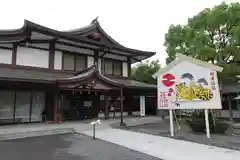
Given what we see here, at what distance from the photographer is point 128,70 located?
21109 mm

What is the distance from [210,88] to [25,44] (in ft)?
39.0

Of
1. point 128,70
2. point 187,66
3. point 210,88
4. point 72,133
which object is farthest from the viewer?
point 128,70

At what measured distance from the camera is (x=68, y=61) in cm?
1747

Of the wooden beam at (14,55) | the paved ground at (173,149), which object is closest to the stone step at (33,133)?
the paved ground at (173,149)

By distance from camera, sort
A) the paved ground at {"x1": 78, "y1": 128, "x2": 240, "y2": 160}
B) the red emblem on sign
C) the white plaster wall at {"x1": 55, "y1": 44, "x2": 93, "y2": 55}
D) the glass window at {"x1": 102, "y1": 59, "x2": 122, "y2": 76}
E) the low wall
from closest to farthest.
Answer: the paved ground at {"x1": 78, "y1": 128, "x2": 240, "y2": 160} → the red emblem on sign → the white plaster wall at {"x1": 55, "y1": 44, "x2": 93, "y2": 55} → the glass window at {"x1": 102, "y1": 59, "x2": 122, "y2": 76} → the low wall

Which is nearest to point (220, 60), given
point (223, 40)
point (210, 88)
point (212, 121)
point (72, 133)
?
point (223, 40)

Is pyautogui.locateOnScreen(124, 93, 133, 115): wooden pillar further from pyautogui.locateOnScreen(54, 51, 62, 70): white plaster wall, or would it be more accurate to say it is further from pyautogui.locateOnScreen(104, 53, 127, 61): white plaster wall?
pyautogui.locateOnScreen(54, 51, 62, 70): white plaster wall

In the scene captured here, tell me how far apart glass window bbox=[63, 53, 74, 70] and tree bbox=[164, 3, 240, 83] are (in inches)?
321

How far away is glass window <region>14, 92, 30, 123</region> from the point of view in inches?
572

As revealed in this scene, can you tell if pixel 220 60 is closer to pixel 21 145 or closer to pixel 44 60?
pixel 44 60

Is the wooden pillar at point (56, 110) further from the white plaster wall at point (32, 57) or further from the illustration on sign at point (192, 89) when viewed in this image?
the illustration on sign at point (192, 89)

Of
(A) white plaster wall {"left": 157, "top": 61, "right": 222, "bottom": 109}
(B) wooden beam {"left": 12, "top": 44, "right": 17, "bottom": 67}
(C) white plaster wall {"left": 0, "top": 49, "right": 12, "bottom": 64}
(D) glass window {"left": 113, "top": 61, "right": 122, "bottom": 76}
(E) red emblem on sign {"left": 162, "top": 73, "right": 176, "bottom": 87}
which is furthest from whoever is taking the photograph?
(D) glass window {"left": 113, "top": 61, "right": 122, "bottom": 76}

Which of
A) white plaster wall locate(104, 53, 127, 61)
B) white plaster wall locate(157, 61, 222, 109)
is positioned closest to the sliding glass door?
white plaster wall locate(104, 53, 127, 61)

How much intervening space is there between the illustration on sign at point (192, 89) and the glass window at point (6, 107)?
10.1 metres
